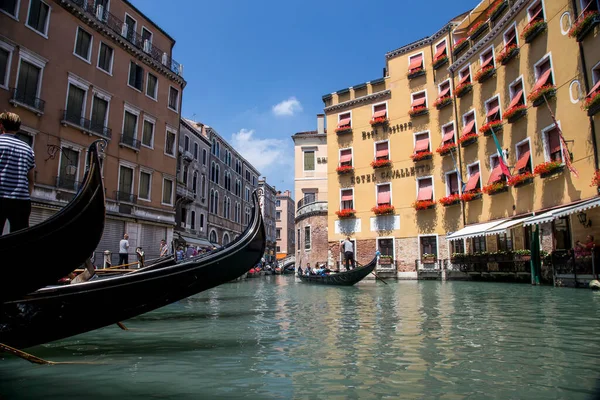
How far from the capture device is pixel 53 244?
266cm

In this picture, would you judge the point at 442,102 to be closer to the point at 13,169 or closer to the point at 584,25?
the point at 584,25

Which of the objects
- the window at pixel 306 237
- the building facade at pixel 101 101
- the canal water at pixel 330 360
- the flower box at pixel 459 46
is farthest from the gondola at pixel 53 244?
the window at pixel 306 237

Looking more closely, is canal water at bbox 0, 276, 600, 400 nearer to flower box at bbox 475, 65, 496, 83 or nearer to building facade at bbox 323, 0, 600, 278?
building facade at bbox 323, 0, 600, 278

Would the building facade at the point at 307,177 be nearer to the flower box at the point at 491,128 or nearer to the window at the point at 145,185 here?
the window at the point at 145,185

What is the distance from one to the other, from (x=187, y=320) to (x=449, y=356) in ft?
12.2

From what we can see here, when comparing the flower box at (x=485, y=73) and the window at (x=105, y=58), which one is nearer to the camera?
the flower box at (x=485, y=73)

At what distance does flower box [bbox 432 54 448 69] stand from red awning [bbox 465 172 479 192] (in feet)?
18.7

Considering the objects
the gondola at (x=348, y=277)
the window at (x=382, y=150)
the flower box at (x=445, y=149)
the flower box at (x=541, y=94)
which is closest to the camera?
the flower box at (x=541, y=94)

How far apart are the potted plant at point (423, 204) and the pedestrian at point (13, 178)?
17.1 meters

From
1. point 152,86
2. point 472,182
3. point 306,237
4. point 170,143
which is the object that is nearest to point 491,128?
point 472,182

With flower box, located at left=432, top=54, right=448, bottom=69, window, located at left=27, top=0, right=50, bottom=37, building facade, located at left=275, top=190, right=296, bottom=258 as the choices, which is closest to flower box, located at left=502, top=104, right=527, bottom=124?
flower box, located at left=432, top=54, right=448, bottom=69

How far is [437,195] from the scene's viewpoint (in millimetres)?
18547

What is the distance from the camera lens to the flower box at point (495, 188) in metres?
13.9

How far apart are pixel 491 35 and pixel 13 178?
16378mm
